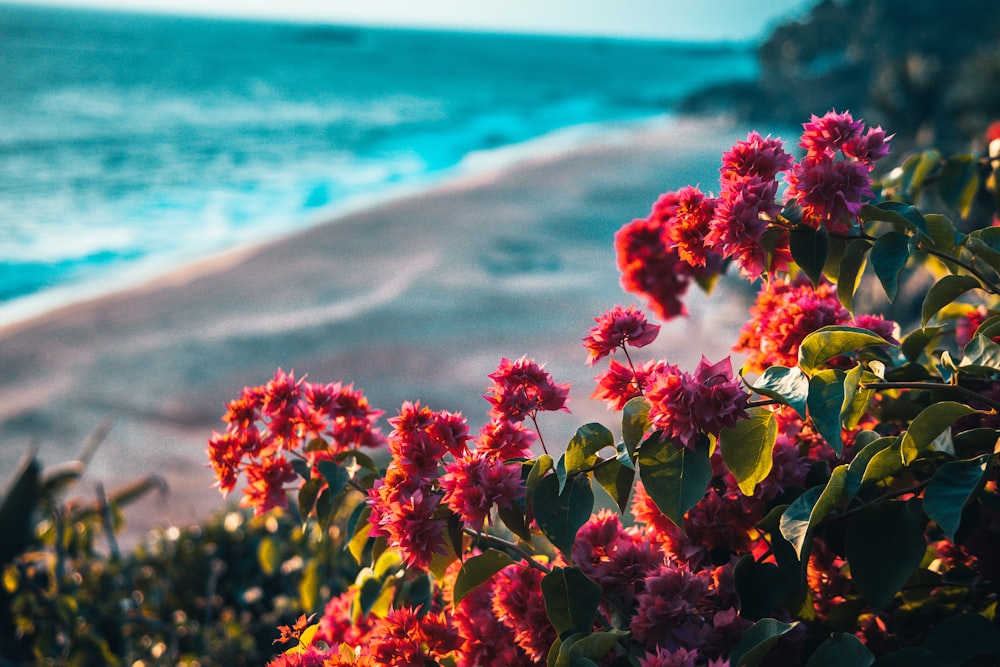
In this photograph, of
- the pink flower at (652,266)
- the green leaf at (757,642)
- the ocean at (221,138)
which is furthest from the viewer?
the ocean at (221,138)

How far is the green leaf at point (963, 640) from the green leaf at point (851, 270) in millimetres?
369

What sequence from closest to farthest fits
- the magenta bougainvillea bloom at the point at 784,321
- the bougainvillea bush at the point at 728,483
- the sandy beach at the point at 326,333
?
the bougainvillea bush at the point at 728,483, the magenta bougainvillea bloom at the point at 784,321, the sandy beach at the point at 326,333

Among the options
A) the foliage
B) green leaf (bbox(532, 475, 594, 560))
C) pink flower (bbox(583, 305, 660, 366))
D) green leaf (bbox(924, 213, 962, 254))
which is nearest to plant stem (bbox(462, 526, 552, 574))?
green leaf (bbox(532, 475, 594, 560))

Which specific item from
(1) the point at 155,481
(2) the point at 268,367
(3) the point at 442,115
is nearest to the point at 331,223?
(2) the point at 268,367

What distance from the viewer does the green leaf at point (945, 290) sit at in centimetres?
96

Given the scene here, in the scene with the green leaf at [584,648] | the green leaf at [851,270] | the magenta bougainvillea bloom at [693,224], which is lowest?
the green leaf at [584,648]

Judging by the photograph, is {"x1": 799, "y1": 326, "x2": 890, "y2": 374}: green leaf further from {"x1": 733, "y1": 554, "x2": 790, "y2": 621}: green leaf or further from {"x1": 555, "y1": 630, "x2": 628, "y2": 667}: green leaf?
{"x1": 555, "y1": 630, "x2": 628, "y2": 667}: green leaf

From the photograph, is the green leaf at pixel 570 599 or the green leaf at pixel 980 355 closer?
the green leaf at pixel 570 599

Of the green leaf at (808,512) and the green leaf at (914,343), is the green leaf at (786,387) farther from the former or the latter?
the green leaf at (914,343)

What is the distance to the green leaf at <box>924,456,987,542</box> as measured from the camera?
78 centimetres

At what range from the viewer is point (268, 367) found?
8.83 m

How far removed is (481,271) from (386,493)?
10661mm

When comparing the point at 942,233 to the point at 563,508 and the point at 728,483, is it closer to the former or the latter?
the point at 728,483

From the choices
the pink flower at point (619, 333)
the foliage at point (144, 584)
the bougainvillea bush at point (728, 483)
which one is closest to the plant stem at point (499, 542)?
the bougainvillea bush at point (728, 483)
